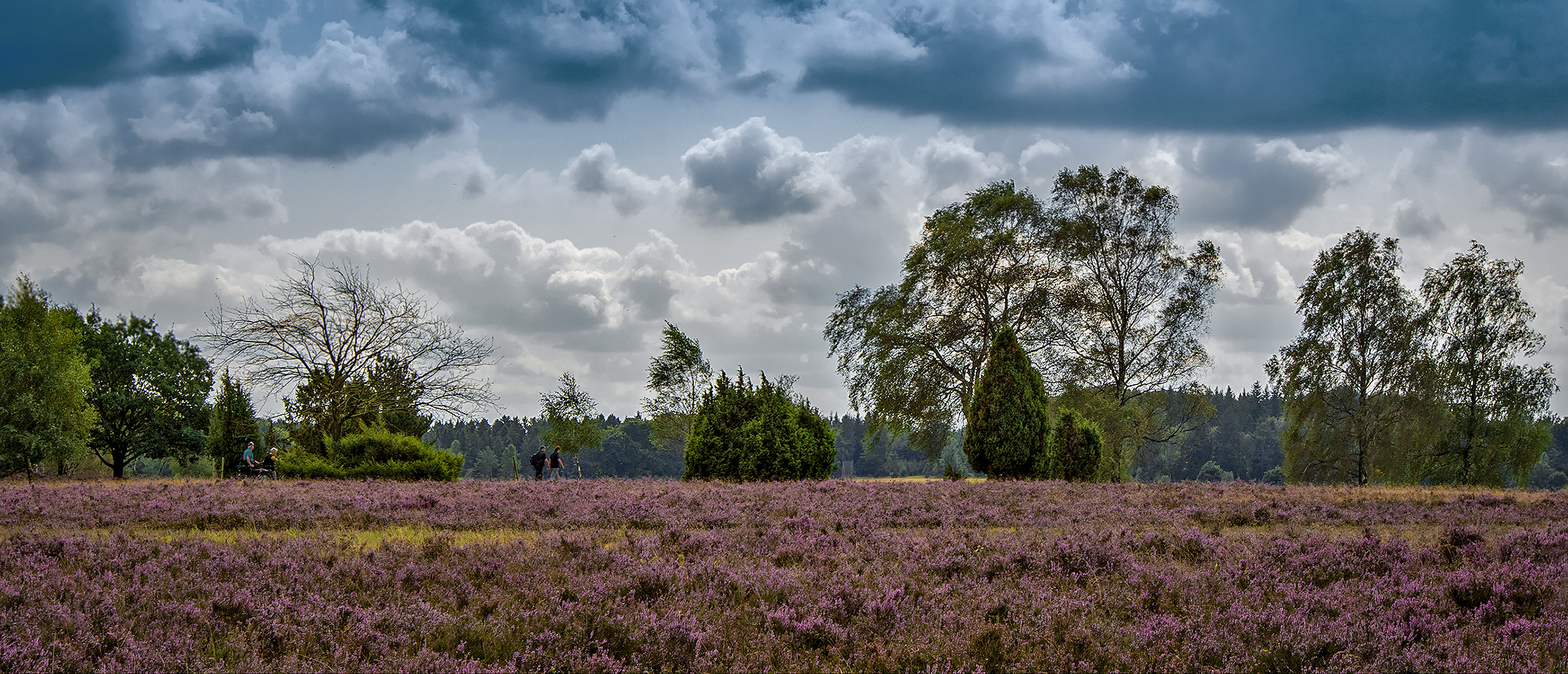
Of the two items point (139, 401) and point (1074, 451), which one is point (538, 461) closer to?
point (1074, 451)

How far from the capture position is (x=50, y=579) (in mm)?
7414

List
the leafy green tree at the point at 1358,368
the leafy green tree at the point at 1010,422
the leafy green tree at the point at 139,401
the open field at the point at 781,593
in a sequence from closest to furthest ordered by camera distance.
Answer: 1. the open field at the point at 781,593
2. the leafy green tree at the point at 1010,422
3. the leafy green tree at the point at 1358,368
4. the leafy green tree at the point at 139,401

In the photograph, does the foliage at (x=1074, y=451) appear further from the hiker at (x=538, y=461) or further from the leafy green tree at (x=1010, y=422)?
the hiker at (x=538, y=461)

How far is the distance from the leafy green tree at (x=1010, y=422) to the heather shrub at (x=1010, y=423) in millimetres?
18

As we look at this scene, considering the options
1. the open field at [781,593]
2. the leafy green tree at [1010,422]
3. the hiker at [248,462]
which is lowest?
the open field at [781,593]

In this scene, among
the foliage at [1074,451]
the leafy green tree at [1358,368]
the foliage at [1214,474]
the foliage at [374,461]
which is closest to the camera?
the foliage at [374,461]

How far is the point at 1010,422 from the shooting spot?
2641 centimetres

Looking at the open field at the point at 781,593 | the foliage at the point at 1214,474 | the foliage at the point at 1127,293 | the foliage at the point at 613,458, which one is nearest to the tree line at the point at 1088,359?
the foliage at the point at 1127,293

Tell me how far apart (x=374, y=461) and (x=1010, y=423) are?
61.4 ft

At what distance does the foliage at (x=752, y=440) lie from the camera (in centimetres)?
2389

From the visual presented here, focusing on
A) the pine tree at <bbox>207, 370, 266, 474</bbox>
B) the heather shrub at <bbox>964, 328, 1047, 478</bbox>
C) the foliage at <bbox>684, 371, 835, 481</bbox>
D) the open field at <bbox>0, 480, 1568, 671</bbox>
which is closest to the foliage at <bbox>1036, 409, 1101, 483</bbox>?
the heather shrub at <bbox>964, 328, 1047, 478</bbox>

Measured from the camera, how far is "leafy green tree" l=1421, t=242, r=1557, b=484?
128 feet

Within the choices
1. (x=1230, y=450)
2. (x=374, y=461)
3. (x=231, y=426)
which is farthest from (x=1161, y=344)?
(x=1230, y=450)

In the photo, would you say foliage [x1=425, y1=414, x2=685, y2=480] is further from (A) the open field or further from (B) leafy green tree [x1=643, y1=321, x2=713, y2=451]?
(A) the open field
